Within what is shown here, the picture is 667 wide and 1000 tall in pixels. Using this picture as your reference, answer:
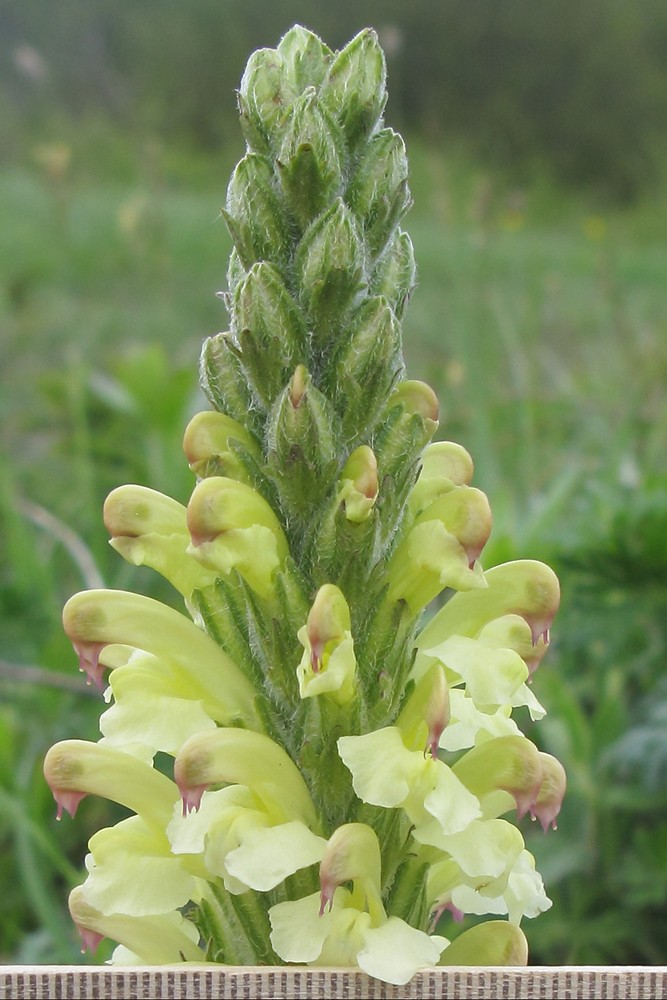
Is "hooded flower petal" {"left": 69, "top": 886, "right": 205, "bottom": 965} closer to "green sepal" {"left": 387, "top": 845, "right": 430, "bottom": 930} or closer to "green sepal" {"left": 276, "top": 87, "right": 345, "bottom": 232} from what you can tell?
"green sepal" {"left": 387, "top": 845, "right": 430, "bottom": 930}

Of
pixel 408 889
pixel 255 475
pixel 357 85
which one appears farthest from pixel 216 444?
pixel 408 889

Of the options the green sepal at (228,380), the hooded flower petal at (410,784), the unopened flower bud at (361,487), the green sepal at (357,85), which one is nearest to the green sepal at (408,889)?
the hooded flower petal at (410,784)

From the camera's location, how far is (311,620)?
0.94 m

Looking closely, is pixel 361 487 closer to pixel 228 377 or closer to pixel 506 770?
pixel 228 377

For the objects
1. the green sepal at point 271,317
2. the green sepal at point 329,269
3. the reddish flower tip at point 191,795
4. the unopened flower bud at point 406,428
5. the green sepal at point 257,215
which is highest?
the green sepal at point 257,215

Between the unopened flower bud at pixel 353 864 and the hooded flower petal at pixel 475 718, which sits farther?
the hooded flower petal at pixel 475 718

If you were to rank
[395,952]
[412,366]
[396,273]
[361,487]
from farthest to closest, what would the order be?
[412,366] → [396,273] → [361,487] → [395,952]

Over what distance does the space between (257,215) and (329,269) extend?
11cm

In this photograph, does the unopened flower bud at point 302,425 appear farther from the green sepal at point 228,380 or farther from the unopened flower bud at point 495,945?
the unopened flower bud at point 495,945

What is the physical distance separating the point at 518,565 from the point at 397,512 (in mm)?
142

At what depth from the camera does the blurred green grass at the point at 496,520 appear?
1.98 m

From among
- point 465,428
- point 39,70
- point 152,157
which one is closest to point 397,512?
point 465,428

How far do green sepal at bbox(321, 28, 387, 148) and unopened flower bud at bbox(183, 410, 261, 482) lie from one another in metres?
0.33

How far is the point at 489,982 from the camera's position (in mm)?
854
